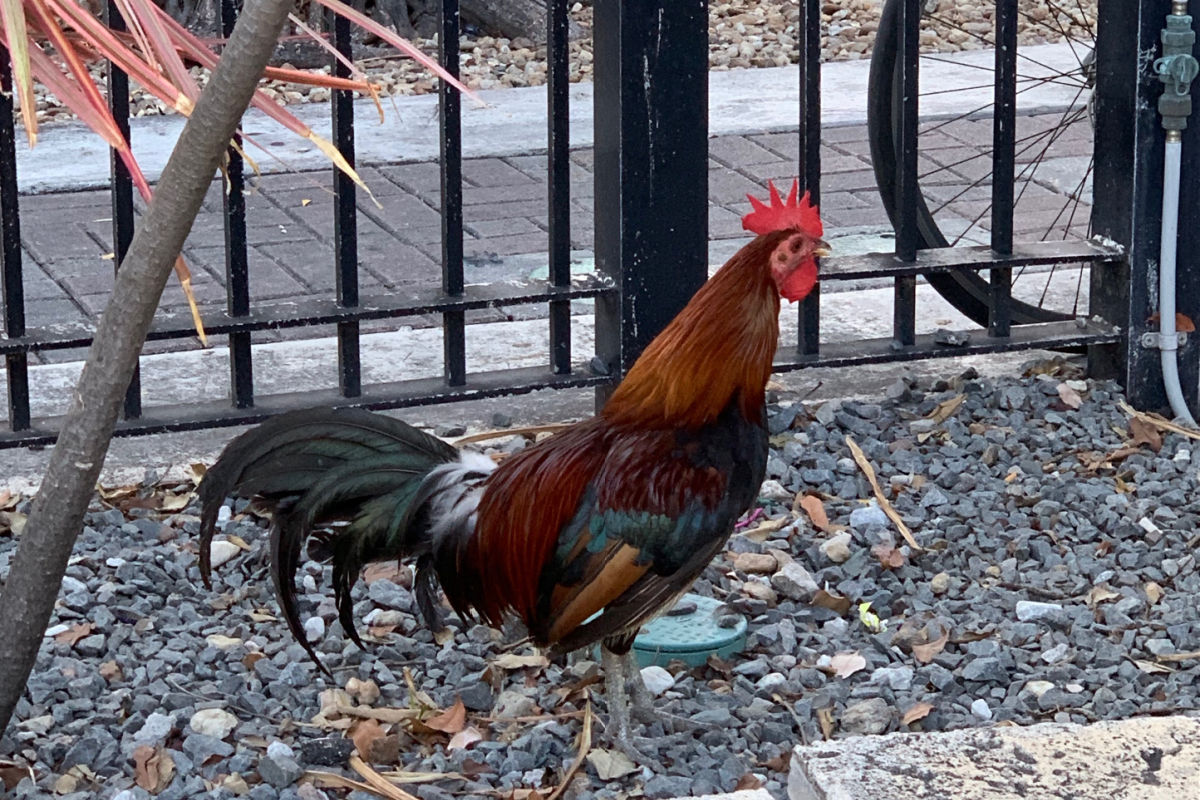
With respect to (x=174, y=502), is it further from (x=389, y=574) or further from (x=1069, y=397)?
(x=1069, y=397)

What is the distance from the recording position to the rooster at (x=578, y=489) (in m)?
2.91

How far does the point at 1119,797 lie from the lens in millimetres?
2420

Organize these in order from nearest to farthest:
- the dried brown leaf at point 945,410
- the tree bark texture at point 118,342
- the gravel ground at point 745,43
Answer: the tree bark texture at point 118,342
the dried brown leaf at point 945,410
the gravel ground at point 745,43

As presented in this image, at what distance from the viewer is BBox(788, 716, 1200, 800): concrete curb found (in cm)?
243

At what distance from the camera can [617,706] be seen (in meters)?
3.06

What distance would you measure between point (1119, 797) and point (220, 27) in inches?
103

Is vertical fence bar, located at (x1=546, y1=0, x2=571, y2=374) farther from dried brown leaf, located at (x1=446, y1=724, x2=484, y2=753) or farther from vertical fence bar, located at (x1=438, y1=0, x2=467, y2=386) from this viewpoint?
dried brown leaf, located at (x1=446, y1=724, x2=484, y2=753)

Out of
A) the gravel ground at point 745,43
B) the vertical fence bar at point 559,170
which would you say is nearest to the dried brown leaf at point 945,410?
the vertical fence bar at point 559,170

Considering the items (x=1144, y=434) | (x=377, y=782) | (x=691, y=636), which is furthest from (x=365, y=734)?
(x=1144, y=434)

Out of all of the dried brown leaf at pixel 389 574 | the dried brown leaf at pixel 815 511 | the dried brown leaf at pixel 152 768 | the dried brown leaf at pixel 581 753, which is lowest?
the dried brown leaf at pixel 581 753

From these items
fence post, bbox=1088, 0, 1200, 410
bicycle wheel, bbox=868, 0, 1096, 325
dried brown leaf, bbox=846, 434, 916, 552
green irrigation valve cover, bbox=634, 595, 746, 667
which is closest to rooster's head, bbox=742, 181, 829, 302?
green irrigation valve cover, bbox=634, 595, 746, 667

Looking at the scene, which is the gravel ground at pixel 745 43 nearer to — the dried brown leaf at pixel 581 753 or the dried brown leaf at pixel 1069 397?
the dried brown leaf at pixel 1069 397

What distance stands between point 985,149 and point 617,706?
16.8ft

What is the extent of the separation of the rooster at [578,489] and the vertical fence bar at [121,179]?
30.9 inches
